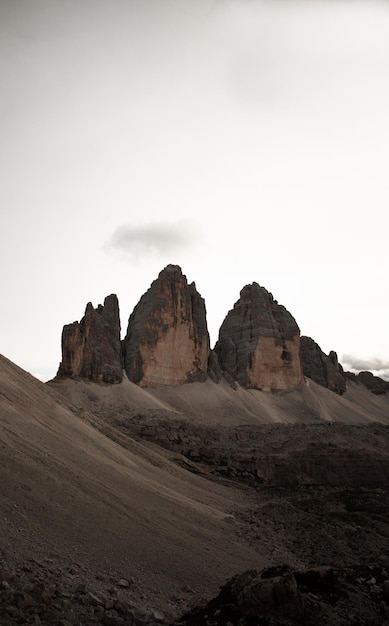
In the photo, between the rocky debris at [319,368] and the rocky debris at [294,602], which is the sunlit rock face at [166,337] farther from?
the rocky debris at [294,602]

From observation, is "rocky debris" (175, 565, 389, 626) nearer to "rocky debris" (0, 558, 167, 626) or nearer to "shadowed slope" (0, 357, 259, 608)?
"rocky debris" (0, 558, 167, 626)

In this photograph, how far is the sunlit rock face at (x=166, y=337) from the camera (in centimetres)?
6919

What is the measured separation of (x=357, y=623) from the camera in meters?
6.23

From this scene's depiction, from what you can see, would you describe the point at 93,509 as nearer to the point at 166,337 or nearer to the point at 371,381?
the point at 166,337

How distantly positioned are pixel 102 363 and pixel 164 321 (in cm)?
1436

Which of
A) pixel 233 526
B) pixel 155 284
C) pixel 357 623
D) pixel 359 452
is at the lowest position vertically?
pixel 233 526

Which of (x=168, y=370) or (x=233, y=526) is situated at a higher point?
(x=168, y=370)

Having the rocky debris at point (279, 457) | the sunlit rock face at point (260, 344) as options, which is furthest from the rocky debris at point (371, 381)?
the rocky debris at point (279, 457)

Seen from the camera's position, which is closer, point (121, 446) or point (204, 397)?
point (121, 446)

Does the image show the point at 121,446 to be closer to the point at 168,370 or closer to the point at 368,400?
the point at 168,370

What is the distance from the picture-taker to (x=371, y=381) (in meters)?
117

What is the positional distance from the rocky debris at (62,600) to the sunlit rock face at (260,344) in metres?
72.9

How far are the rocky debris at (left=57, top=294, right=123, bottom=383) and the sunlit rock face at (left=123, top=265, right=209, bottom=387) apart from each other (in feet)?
14.5

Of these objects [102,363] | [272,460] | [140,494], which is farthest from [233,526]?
[102,363]
